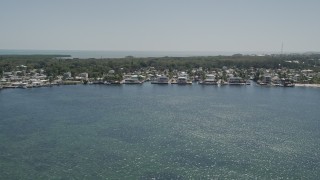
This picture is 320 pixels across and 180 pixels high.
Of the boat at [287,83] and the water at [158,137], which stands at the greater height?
the boat at [287,83]

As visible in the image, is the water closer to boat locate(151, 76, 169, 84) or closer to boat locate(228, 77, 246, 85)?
boat locate(228, 77, 246, 85)

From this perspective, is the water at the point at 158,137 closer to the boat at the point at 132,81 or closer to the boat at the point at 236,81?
the boat at the point at 236,81

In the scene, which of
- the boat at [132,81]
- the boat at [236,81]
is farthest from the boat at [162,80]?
the boat at [236,81]

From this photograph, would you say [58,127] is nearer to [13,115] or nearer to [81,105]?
[13,115]

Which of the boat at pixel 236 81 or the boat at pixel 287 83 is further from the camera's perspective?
the boat at pixel 236 81

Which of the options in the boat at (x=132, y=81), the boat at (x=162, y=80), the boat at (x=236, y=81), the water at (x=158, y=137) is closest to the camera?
the water at (x=158, y=137)

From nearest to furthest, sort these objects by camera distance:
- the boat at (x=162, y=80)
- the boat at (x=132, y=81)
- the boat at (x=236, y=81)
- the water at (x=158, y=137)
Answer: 1. the water at (x=158, y=137)
2. the boat at (x=236, y=81)
3. the boat at (x=132, y=81)
4. the boat at (x=162, y=80)

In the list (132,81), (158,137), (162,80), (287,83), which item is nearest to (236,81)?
(287,83)

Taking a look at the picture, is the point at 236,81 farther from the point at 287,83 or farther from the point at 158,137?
the point at 158,137

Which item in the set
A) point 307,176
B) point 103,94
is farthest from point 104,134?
point 103,94
